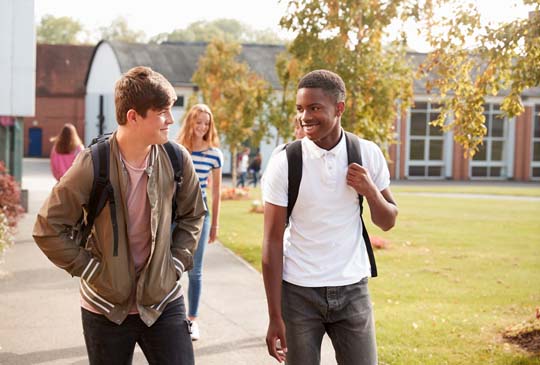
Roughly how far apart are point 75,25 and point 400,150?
2641 inches

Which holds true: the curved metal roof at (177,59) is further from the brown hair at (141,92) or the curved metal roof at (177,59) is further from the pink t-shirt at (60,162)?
the brown hair at (141,92)

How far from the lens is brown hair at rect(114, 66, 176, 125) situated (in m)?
3.69

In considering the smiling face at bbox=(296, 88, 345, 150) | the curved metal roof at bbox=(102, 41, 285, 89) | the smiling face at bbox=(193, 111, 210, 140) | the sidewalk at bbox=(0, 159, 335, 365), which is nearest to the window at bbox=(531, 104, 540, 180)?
the curved metal roof at bbox=(102, 41, 285, 89)

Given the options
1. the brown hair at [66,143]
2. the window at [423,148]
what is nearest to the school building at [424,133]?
the window at [423,148]

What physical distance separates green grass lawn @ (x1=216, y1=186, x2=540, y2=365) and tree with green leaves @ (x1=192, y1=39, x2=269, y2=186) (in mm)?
5550

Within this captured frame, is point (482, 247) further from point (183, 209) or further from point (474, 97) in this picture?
point (183, 209)

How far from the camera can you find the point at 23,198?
2066 centimetres

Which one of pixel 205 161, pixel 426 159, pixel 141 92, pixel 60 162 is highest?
pixel 141 92

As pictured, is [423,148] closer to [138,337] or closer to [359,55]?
[359,55]

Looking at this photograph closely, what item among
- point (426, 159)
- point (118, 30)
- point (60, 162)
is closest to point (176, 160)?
point (60, 162)

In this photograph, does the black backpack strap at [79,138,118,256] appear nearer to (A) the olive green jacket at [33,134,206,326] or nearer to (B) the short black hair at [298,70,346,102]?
(A) the olive green jacket at [33,134,206,326]

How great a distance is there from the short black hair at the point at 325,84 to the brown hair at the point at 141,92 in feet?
2.15

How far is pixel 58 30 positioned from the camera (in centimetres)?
10700

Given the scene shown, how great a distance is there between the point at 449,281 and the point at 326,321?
830 centimetres
